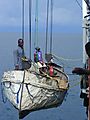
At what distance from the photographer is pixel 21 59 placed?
16.6 m

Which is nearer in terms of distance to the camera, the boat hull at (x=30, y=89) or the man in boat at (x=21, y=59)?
the boat hull at (x=30, y=89)

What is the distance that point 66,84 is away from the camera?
17.4 m

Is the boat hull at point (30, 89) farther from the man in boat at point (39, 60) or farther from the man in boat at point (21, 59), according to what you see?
the man in boat at point (39, 60)

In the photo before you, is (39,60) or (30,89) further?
(39,60)

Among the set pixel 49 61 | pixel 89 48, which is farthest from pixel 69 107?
pixel 89 48

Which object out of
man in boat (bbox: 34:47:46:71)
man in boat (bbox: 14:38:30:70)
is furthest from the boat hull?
man in boat (bbox: 34:47:46:71)

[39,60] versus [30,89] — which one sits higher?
[39,60]

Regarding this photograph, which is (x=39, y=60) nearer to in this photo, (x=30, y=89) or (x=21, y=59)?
(x=21, y=59)

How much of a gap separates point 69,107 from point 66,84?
33.0 meters

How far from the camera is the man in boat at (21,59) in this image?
1653 cm

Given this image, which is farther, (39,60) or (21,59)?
(39,60)

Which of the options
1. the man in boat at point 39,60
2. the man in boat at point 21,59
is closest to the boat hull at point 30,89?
the man in boat at point 21,59

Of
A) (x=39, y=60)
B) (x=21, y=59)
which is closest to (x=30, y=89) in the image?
(x=21, y=59)

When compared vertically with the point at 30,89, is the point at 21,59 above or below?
above
